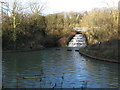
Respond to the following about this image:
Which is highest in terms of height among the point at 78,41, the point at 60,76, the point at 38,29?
the point at 38,29

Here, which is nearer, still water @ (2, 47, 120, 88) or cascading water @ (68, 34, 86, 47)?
still water @ (2, 47, 120, 88)

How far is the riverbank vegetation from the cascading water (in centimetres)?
112

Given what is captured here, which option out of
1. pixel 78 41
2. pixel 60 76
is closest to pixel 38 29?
pixel 78 41

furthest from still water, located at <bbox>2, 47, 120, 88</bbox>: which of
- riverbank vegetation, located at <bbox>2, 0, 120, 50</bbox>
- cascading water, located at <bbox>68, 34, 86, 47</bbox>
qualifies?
cascading water, located at <bbox>68, 34, 86, 47</bbox>

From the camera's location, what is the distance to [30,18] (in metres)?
37.7

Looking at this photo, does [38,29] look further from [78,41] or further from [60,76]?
[60,76]

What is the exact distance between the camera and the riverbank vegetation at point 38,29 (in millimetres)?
30062

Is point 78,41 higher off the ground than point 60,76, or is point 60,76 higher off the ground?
point 78,41

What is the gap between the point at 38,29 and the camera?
39031mm

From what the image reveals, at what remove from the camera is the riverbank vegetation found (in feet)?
98.6

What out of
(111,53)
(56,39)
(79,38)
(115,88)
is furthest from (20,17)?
(115,88)

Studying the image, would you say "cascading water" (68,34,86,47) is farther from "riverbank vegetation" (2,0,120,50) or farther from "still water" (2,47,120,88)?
"still water" (2,47,120,88)

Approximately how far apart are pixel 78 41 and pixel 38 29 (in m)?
10.1

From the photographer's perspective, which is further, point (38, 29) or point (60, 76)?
point (38, 29)
